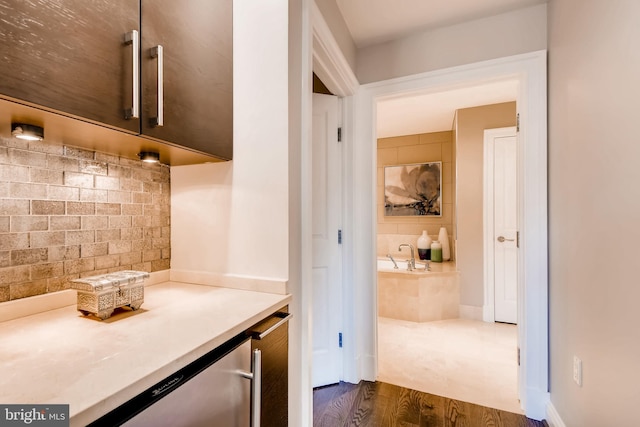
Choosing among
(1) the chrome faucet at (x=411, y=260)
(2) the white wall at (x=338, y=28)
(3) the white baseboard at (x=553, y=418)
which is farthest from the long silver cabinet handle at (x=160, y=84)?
(1) the chrome faucet at (x=411, y=260)

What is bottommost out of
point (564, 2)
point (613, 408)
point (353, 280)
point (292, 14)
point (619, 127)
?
point (613, 408)

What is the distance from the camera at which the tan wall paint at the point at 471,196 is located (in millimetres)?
3438

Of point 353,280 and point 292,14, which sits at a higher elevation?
point 292,14

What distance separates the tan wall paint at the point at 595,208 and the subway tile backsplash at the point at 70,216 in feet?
6.01

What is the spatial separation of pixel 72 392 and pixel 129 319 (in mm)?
397

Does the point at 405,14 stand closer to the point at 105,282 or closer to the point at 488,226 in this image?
the point at 105,282

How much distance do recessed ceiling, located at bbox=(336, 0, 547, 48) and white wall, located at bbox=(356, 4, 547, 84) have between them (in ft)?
0.16

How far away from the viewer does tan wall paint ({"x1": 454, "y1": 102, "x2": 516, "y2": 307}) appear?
3438 mm

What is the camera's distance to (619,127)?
3.47ft

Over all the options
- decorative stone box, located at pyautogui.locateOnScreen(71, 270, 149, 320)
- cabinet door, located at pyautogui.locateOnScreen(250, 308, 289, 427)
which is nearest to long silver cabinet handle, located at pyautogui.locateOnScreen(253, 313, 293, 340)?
cabinet door, located at pyautogui.locateOnScreen(250, 308, 289, 427)

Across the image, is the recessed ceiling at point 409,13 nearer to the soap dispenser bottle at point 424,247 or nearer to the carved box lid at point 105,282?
the carved box lid at point 105,282

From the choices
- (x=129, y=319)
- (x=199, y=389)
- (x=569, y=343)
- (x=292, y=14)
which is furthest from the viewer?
(x=569, y=343)

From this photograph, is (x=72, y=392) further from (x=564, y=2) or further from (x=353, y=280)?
(x=564, y=2)

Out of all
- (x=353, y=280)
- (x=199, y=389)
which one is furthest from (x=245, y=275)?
(x=353, y=280)
